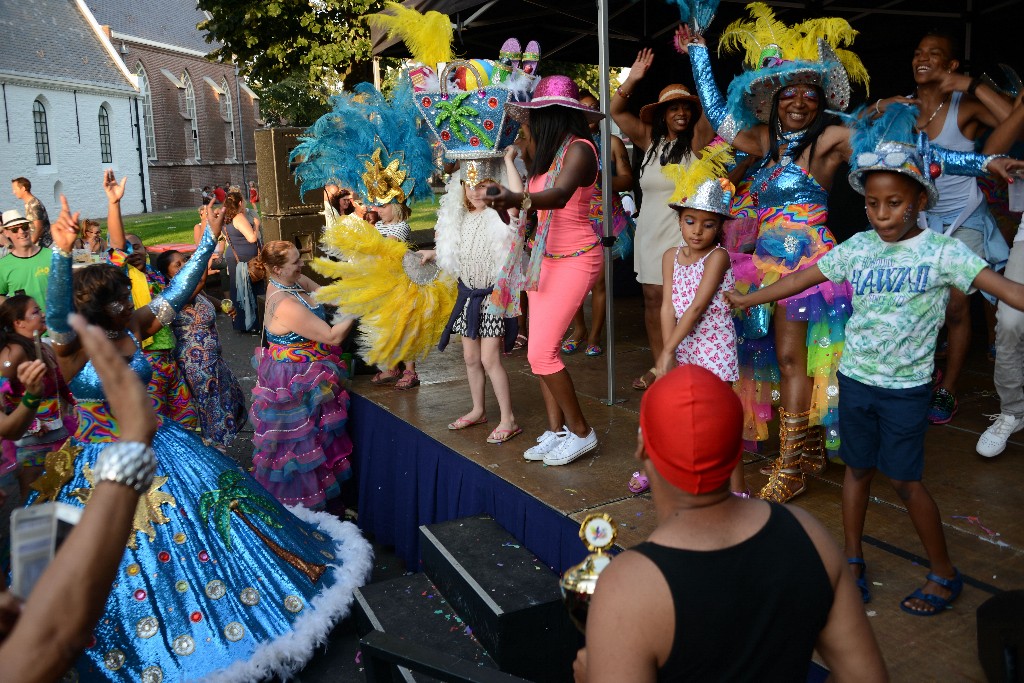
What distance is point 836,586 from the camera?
143 centimetres

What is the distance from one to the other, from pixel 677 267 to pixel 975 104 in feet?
6.06

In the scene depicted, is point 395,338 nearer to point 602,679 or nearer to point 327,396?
point 327,396

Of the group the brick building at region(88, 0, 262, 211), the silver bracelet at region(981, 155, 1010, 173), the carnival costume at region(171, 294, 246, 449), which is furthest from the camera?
the brick building at region(88, 0, 262, 211)

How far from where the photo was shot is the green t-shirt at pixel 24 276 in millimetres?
6312

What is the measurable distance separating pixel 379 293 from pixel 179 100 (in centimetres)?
3879

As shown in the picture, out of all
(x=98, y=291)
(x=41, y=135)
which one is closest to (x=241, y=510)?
(x=98, y=291)

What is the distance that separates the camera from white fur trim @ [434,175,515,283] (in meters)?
4.24

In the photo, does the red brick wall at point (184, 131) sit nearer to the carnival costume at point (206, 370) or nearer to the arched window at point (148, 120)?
the arched window at point (148, 120)

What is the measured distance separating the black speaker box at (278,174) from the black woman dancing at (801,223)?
6.29 meters

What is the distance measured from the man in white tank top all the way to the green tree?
1375 centimetres

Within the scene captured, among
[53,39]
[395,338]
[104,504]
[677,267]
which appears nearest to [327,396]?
[395,338]

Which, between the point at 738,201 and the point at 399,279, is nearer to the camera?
the point at 738,201

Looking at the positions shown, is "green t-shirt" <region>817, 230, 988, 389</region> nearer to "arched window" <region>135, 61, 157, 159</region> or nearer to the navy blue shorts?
the navy blue shorts

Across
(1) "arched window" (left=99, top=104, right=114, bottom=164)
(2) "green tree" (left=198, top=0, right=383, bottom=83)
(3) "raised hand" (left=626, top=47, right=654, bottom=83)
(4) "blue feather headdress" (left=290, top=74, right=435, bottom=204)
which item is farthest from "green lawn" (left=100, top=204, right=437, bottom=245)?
(3) "raised hand" (left=626, top=47, right=654, bottom=83)
